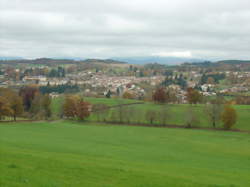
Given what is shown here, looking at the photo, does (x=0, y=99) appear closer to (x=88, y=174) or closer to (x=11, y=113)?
(x=11, y=113)

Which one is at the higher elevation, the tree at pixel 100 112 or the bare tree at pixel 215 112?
the bare tree at pixel 215 112

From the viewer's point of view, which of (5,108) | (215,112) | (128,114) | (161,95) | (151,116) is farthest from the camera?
(161,95)

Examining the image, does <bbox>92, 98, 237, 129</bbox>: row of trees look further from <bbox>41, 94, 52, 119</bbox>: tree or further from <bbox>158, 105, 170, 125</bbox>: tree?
<bbox>41, 94, 52, 119</bbox>: tree

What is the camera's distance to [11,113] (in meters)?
79.1

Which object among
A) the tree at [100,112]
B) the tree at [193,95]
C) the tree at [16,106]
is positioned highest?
the tree at [193,95]

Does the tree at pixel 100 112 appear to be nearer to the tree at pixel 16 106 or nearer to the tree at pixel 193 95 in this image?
the tree at pixel 16 106

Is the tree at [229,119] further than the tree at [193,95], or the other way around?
the tree at [193,95]

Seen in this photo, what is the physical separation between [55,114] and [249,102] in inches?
3002

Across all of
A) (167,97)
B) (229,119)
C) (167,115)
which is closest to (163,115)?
(167,115)

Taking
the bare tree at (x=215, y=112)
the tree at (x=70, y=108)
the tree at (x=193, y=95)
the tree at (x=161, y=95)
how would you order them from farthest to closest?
the tree at (x=161, y=95)
the tree at (x=193, y=95)
the tree at (x=70, y=108)
the bare tree at (x=215, y=112)

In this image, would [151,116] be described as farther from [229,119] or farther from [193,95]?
[193,95]

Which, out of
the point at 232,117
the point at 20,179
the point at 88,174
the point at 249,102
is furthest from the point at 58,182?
the point at 249,102

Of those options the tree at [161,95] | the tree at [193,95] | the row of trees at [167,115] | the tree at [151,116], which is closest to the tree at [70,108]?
the row of trees at [167,115]

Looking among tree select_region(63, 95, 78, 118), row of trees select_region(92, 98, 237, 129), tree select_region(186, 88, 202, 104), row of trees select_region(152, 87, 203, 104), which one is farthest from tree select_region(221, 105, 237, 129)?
tree select_region(63, 95, 78, 118)
